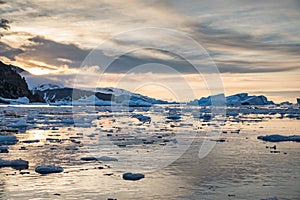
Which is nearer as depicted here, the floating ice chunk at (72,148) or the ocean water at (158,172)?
the ocean water at (158,172)

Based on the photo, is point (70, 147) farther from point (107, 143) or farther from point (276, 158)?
point (276, 158)

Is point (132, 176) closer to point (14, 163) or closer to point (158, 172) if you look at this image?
point (158, 172)

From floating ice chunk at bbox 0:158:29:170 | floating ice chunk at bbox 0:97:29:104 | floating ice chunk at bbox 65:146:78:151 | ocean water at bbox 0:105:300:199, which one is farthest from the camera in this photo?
floating ice chunk at bbox 0:97:29:104

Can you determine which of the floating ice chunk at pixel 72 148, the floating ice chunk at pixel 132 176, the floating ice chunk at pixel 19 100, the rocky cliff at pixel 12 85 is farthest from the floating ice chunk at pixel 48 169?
the rocky cliff at pixel 12 85

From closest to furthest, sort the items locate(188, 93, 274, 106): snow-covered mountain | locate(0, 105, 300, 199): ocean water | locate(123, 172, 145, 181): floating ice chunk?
locate(0, 105, 300, 199): ocean water, locate(123, 172, 145, 181): floating ice chunk, locate(188, 93, 274, 106): snow-covered mountain

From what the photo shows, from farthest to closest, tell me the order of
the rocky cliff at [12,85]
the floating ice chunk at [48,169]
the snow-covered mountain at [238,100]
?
the snow-covered mountain at [238,100] → the rocky cliff at [12,85] → the floating ice chunk at [48,169]

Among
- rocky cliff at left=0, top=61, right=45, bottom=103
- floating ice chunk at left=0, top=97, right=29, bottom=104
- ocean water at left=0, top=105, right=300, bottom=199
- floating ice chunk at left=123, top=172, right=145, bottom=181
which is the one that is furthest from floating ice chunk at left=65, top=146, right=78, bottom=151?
rocky cliff at left=0, top=61, right=45, bottom=103

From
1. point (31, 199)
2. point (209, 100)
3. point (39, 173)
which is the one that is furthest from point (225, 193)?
point (209, 100)

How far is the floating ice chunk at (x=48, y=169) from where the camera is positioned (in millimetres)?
10234

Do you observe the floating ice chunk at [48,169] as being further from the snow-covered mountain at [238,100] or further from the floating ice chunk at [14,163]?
the snow-covered mountain at [238,100]

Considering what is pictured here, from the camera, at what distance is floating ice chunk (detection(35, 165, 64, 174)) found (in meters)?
10.2

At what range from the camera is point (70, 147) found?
50.5 ft

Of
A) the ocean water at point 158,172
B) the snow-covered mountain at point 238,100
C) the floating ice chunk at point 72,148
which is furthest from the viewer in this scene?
the snow-covered mountain at point 238,100

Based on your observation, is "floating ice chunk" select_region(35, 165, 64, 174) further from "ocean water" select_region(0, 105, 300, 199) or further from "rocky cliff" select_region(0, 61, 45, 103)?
"rocky cliff" select_region(0, 61, 45, 103)
